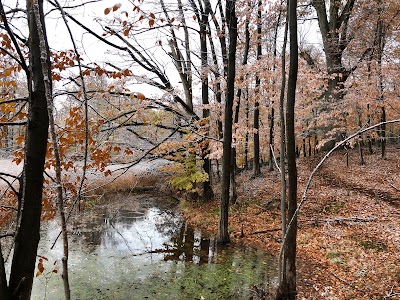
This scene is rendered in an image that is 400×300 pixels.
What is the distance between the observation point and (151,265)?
7559mm

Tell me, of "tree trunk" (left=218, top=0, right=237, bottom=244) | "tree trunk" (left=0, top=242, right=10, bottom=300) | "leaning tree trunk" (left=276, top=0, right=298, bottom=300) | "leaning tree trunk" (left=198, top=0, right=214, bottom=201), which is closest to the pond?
"tree trunk" (left=218, top=0, right=237, bottom=244)

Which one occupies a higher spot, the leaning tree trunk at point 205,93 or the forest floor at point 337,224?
the leaning tree trunk at point 205,93

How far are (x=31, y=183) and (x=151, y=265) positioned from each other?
5.71m

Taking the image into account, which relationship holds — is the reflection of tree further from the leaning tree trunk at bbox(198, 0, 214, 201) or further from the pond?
the leaning tree trunk at bbox(198, 0, 214, 201)

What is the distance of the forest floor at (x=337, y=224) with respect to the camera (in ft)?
19.8

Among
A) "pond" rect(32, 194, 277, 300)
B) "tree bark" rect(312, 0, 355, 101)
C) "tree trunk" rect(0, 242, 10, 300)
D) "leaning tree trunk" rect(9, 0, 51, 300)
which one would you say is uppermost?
"tree bark" rect(312, 0, 355, 101)

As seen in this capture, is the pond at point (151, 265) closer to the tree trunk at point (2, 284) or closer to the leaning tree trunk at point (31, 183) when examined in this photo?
the leaning tree trunk at point (31, 183)

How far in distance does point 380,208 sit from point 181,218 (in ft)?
23.2

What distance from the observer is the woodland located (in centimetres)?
248

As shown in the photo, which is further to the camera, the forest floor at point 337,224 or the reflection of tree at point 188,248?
the reflection of tree at point 188,248

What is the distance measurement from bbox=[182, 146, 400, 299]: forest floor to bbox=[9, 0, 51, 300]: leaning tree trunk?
273cm

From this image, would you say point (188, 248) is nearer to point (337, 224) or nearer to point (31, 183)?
point (337, 224)

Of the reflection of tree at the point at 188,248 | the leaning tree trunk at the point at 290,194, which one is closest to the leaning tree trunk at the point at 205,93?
the reflection of tree at the point at 188,248

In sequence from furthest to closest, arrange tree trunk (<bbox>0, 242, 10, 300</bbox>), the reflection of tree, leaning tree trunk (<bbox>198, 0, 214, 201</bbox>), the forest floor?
leaning tree trunk (<bbox>198, 0, 214, 201</bbox>), the reflection of tree, the forest floor, tree trunk (<bbox>0, 242, 10, 300</bbox>)
